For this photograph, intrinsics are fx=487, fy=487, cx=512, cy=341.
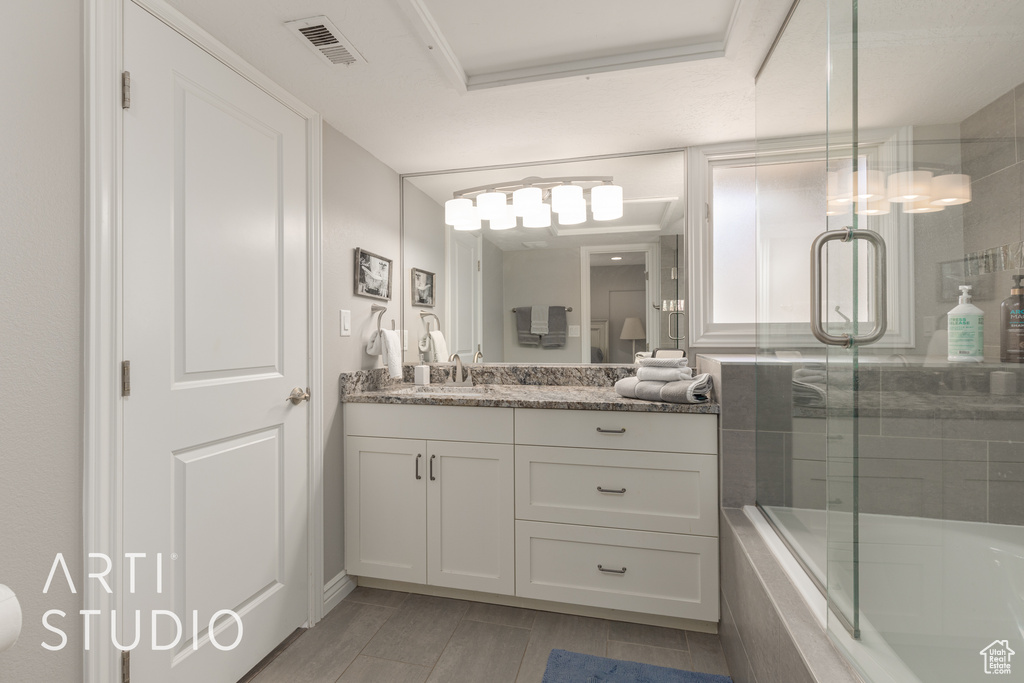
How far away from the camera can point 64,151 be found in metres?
1.11

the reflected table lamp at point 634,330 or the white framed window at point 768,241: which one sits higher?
the white framed window at point 768,241

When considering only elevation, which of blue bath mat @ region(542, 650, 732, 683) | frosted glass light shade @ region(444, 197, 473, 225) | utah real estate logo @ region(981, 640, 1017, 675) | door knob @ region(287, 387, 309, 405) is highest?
frosted glass light shade @ region(444, 197, 473, 225)

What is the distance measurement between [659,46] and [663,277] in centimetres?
103

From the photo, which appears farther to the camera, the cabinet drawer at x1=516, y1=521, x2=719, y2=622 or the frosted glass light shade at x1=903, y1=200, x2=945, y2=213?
the cabinet drawer at x1=516, y1=521, x2=719, y2=622

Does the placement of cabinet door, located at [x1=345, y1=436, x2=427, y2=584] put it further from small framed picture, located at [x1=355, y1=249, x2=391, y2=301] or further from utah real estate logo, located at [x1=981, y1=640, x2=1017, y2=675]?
utah real estate logo, located at [x1=981, y1=640, x2=1017, y2=675]

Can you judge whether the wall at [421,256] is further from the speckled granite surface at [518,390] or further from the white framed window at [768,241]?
the white framed window at [768,241]

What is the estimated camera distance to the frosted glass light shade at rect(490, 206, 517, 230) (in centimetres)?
251

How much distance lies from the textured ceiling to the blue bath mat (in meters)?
2.00

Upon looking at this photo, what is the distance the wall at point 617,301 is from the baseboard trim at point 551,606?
1098 mm

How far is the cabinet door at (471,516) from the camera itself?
1970 millimetres

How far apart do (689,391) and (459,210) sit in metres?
1.49

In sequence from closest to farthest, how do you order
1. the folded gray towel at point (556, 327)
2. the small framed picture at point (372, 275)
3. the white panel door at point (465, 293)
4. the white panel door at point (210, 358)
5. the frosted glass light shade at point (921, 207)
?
the frosted glass light shade at point (921, 207)
the white panel door at point (210, 358)
the small framed picture at point (372, 275)
the folded gray towel at point (556, 327)
the white panel door at point (465, 293)
